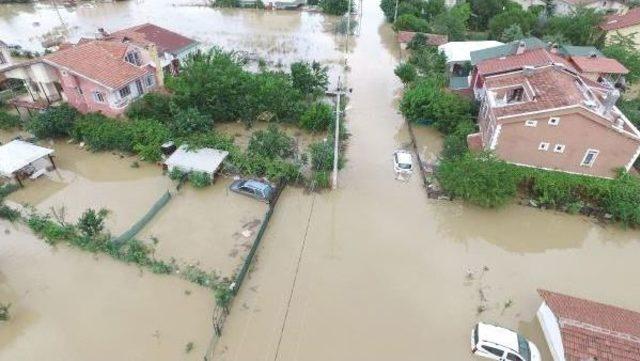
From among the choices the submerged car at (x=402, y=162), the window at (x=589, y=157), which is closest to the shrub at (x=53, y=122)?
the submerged car at (x=402, y=162)

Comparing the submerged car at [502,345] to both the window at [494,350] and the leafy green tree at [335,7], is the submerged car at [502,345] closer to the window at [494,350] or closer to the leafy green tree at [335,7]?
the window at [494,350]

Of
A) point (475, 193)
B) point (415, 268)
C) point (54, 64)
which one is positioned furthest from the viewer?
point (54, 64)

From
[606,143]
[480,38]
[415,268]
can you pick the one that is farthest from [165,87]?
[480,38]

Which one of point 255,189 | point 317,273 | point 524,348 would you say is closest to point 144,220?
point 255,189

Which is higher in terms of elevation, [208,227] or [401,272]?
[208,227]

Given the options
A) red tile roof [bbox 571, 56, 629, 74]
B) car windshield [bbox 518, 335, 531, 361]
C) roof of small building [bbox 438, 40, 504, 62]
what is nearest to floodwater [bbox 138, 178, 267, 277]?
car windshield [bbox 518, 335, 531, 361]

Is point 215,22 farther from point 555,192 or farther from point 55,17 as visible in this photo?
point 555,192

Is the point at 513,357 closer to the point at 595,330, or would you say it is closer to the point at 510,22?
the point at 595,330
